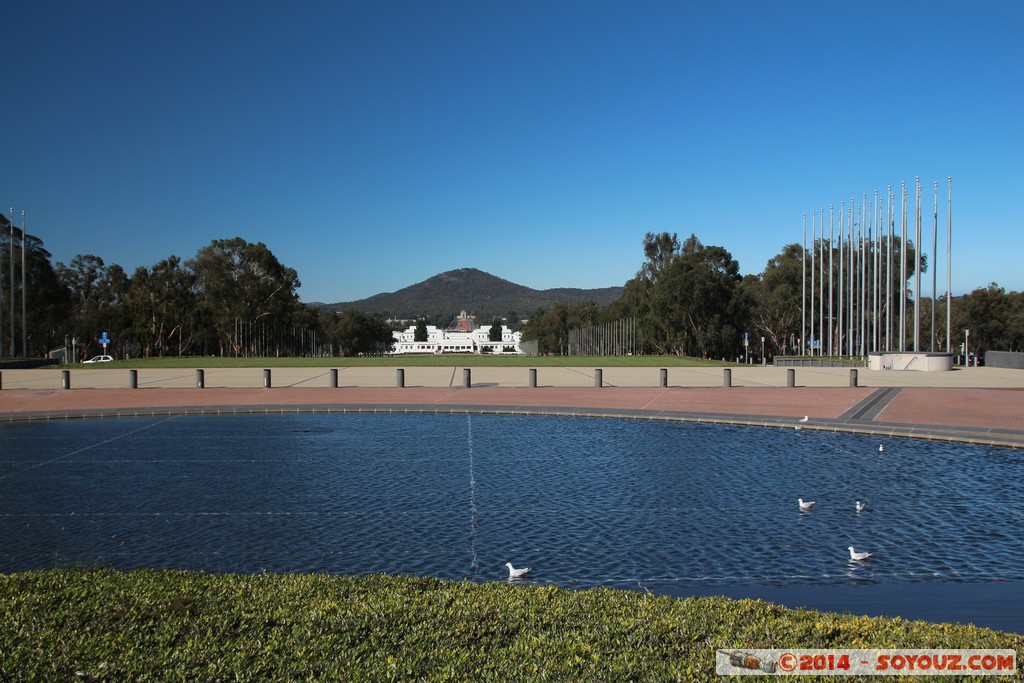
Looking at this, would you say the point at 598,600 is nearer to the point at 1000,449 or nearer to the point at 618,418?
the point at 1000,449

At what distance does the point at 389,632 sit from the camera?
4441mm

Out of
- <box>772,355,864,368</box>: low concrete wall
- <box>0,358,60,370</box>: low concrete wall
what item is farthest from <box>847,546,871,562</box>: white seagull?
<box>0,358,60,370</box>: low concrete wall

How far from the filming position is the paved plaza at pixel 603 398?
17.0 metres

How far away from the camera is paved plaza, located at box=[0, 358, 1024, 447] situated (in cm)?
1695

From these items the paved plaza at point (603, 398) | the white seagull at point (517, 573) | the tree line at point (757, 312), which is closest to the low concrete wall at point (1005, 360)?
the paved plaza at point (603, 398)

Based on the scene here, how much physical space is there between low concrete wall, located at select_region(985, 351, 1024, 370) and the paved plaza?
39.8ft

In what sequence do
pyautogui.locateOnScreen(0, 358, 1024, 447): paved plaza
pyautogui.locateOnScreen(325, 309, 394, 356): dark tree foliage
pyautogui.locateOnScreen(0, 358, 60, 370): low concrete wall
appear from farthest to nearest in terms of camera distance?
pyautogui.locateOnScreen(325, 309, 394, 356): dark tree foliage < pyautogui.locateOnScreen(0, 358, 60, 370): low concrete wall < pyautogui.locateOnScreen(0, 358, 1024, 447): paved plaza

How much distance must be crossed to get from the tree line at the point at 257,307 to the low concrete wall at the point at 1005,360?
19889mm

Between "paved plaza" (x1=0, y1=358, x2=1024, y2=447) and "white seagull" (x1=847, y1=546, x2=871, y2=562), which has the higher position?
"paved plaza" (x1=0, y1=358, x2=1024, y2=447)

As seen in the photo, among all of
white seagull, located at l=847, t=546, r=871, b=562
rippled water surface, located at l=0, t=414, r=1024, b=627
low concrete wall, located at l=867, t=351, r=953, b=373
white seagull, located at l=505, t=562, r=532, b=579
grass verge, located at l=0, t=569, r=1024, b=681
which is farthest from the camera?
low concrete wall, located at l=867, t=351, r=953, b=373

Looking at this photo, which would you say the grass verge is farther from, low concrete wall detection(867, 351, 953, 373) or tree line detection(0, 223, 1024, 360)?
tree line detection(0, 223, 1024, 360)

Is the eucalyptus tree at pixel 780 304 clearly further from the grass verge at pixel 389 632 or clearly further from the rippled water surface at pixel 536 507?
the grass verge at pixel 389 632

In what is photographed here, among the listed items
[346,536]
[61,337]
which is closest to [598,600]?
[346,536]

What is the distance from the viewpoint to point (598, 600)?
16.4ft
